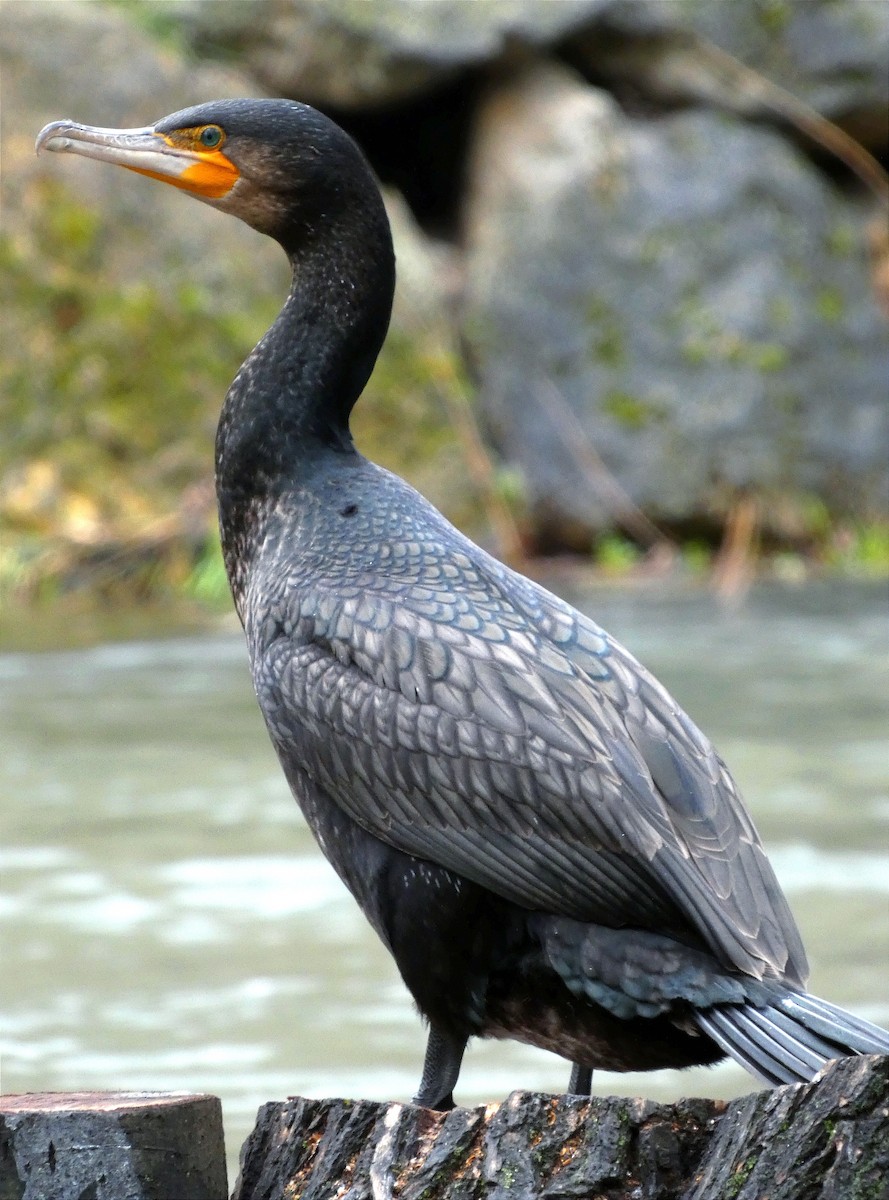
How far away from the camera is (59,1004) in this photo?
5605 mm

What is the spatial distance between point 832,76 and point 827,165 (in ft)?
2.63

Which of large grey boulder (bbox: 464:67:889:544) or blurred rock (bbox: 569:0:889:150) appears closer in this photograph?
large grey boulder (bbox: 464:67:889:544)

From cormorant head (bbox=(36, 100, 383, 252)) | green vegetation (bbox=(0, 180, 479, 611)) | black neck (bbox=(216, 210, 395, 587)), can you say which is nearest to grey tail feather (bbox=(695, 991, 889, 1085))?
black neck (bbox=(216, 210, 395, 587))

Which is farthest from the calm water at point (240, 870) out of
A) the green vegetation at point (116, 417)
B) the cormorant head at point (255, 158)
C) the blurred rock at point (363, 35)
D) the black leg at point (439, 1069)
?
the blurred rock at point (363, 35)

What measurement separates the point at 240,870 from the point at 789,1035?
4.33 m

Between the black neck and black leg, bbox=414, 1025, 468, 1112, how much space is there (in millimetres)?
1055

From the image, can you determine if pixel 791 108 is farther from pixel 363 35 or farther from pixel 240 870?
pixel 240 870

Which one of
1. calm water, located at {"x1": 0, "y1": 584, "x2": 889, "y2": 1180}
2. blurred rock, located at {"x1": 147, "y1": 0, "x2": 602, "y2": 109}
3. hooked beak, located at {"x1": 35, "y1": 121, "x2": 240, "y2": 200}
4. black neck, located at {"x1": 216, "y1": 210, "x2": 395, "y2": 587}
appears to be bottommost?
calm water, located at {"x1": 0, "y1": 584, "x2": 889, "y2": 1180}

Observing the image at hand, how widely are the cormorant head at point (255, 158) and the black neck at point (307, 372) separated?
61 mm

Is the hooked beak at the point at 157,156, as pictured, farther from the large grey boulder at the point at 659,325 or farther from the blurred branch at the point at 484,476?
the large grey boulder at the point at 659,325

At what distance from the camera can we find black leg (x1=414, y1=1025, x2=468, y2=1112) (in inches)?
134

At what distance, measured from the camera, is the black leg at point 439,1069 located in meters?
3.39

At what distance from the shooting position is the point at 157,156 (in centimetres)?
402

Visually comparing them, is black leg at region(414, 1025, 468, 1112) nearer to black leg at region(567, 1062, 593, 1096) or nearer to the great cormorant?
the great cormorant
